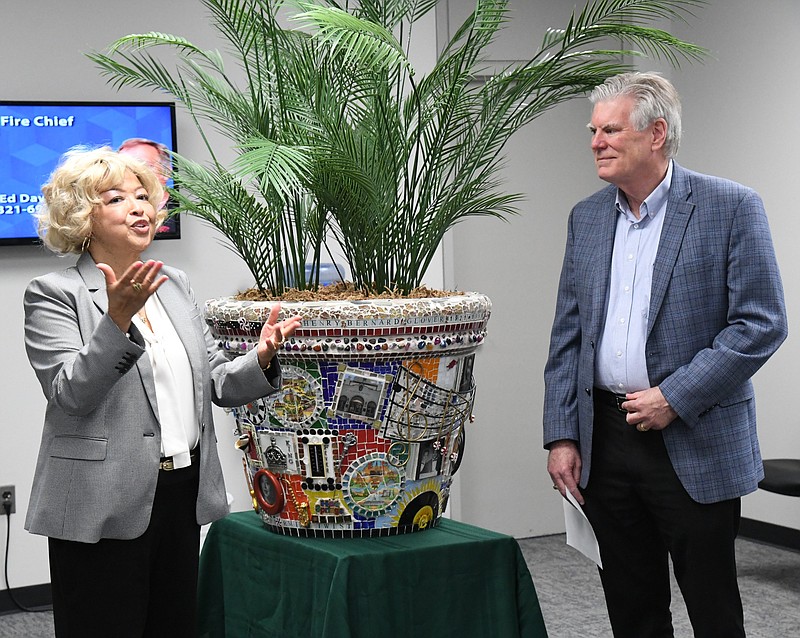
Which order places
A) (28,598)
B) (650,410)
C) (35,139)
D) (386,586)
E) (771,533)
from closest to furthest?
(386,586) < (650,410) < (35,139) < (28,598) < (771,533)

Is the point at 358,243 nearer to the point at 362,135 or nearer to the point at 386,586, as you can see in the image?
the point at 362,135

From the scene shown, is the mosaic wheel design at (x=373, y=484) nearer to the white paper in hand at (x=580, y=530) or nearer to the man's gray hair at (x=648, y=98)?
the white paper in hand at (x=580, y=530)

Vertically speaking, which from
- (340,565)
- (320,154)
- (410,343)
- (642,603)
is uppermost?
(320,154)

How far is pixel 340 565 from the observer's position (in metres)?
1.83

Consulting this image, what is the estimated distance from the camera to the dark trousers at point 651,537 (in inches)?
79.7

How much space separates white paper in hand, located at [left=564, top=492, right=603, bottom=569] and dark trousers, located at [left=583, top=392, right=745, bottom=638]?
0.03m

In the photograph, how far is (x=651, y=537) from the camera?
2.16 meters

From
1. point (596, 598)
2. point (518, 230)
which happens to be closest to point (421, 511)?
point (596, 598)

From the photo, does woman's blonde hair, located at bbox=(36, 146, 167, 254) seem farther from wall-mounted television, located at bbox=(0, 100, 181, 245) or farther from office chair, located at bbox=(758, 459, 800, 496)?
office chair, located at bbox=(758, 459, 800, 496)

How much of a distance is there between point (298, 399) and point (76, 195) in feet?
1.77

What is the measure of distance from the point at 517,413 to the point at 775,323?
2.68m

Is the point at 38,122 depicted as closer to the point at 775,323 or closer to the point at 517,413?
the point at 517,413

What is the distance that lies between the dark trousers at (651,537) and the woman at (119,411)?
0.71 m

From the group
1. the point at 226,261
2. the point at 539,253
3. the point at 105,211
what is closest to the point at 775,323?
the point at 105,211
